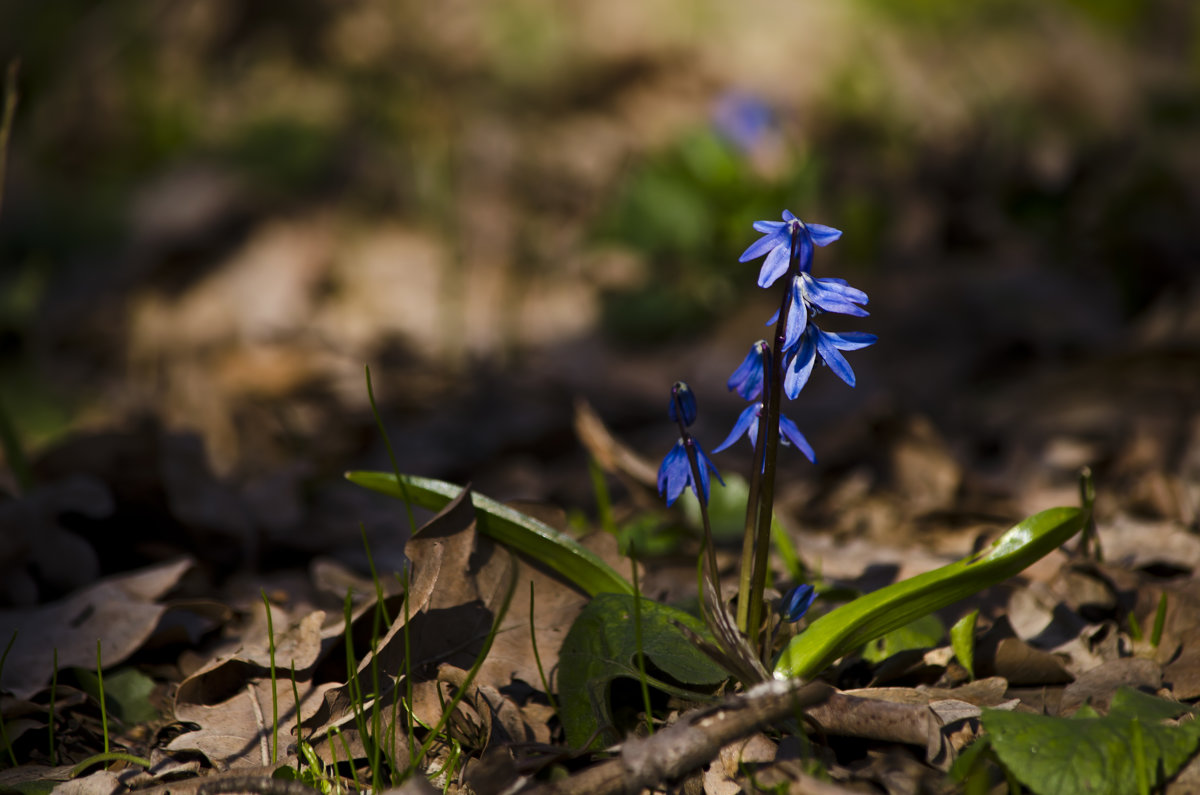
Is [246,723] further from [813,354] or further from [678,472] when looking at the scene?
[813,354]

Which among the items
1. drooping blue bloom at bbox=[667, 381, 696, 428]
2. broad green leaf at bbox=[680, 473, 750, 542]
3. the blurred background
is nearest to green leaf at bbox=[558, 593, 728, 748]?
drooping blue bloom at bbox=[667, 381, 696, 428]

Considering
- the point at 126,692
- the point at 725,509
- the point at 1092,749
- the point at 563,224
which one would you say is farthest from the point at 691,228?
the point at 1092,749

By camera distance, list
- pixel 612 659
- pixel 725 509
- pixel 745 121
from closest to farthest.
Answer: pixel 612 659 → pixel 725 509 → pixel 745 121

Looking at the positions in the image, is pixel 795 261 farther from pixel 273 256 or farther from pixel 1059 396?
pixel 273 256

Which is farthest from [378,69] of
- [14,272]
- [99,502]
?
[99,502]

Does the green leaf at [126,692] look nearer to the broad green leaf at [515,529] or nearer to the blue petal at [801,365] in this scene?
the broad green leaf at [515,529]

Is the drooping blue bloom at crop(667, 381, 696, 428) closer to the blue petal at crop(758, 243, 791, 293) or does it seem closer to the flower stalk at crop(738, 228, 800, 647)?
the flower stalk at crop(738, 228, 800, 647)

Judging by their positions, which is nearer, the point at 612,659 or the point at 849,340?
the point at 849,340
